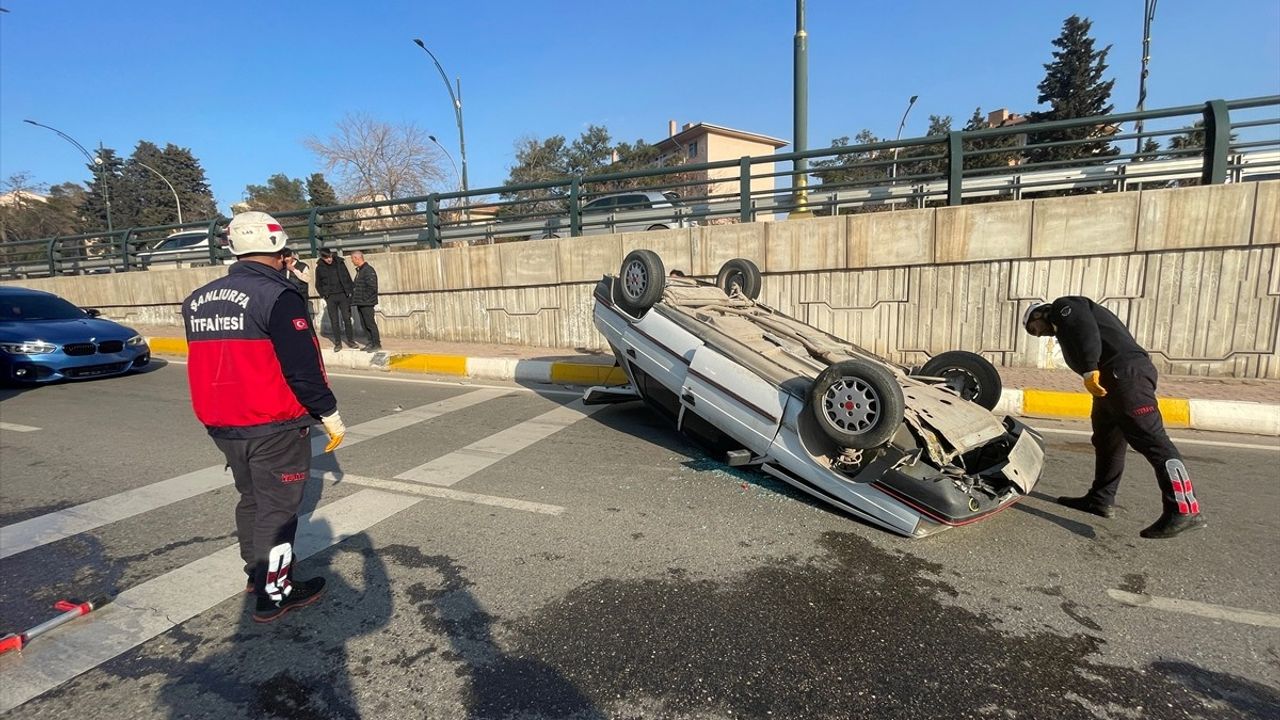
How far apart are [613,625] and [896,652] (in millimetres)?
1213

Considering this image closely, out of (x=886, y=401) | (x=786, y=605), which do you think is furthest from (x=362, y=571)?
(x=886, y=401)

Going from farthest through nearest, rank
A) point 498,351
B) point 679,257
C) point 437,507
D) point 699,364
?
point 498,351 → point 679,257 → point 699,364 → point 437,507

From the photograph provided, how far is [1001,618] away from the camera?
2812 mm

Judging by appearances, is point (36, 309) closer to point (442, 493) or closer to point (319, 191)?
point (442, 493)

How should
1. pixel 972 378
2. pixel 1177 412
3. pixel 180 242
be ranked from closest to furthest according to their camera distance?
pixel 972 378 → pixel 1177 412 → pixel 180 242

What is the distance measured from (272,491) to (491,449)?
2730 mm

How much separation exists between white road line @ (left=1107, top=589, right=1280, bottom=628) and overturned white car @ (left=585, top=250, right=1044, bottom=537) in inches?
29.0

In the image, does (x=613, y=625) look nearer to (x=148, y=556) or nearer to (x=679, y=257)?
(x=148, y=556)

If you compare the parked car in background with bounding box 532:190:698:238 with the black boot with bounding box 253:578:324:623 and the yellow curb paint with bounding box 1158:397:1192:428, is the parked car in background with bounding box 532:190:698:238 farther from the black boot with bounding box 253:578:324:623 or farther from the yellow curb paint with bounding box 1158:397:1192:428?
the black boot with bounding box 253:578:324:623

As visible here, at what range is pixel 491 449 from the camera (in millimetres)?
5480

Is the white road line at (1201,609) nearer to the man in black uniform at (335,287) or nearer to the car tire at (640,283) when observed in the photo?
the car tire at (640,283)

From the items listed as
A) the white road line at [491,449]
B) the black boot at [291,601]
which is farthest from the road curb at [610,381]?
the black boot at [291,601]

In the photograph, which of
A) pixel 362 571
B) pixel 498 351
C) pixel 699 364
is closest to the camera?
pixel 362 571

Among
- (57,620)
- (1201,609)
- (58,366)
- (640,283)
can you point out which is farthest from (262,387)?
(58,366)
